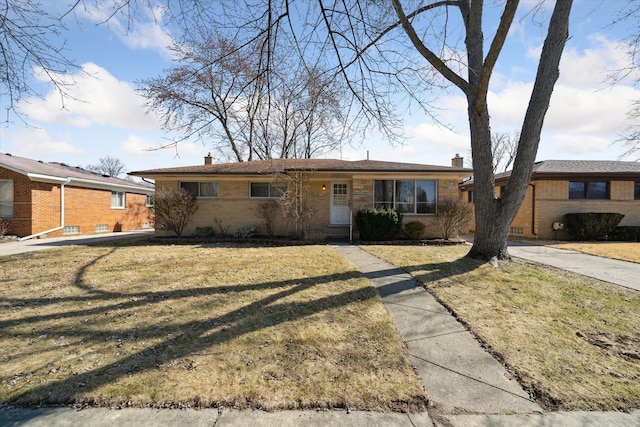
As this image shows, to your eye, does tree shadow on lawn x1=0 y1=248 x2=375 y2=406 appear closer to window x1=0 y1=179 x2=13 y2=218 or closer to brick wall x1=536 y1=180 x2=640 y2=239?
window x1=0 y1=179 x2=13 y2=218

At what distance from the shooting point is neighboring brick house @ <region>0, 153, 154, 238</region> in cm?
1373

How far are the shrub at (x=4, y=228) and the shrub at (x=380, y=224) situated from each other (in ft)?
50.1

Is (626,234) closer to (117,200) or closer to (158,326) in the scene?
(158,326)

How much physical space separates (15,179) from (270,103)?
48.8 feet

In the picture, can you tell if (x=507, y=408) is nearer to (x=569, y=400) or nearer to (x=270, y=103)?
(x=569, y=400)

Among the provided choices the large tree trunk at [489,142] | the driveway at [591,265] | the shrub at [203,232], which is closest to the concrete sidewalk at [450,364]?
the large tree trunk at [489,142]

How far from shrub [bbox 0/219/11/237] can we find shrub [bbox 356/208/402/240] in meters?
15.3

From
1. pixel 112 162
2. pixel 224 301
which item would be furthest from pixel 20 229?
pixel 112 162

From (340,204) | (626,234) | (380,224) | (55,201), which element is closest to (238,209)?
(340,204)

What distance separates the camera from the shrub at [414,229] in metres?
12.4

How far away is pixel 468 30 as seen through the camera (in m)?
7.43

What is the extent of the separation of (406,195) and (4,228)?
691 inches

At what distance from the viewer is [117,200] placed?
19156mm

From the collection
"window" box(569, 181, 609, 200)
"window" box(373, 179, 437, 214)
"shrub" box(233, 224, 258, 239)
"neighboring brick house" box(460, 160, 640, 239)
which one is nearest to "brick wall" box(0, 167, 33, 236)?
"shrub" box(233, 224, 258, 239)
